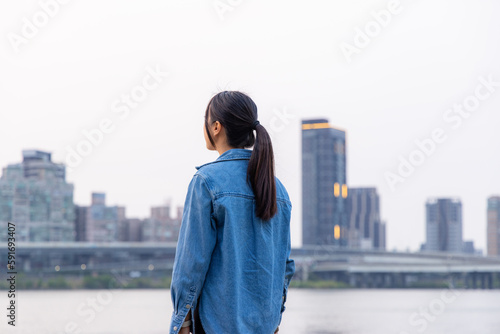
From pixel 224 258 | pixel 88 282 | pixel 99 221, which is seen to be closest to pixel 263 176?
pixel 224 258

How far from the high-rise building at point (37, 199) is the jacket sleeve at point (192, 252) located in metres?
50.7

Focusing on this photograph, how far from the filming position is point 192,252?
196 cm

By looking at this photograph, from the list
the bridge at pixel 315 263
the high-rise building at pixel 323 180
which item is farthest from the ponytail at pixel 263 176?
the high-rise building at pixel 323 180

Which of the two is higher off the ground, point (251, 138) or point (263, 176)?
point (251, 138)

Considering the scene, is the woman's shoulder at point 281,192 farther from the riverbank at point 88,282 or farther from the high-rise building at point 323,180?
the high-rise building at point 323,180

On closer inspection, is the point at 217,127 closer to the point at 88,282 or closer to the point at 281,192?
the point at 281,192

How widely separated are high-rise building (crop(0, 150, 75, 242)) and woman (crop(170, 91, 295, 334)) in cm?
5064

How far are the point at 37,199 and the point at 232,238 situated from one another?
189 feet

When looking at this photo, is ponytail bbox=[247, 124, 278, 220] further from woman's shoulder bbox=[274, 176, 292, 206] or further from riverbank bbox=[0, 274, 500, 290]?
riverbank bbox=[0, 274, 500, 290]

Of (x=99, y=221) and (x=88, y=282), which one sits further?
(x=99, y=221)

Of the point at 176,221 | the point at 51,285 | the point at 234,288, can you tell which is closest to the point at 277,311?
the point at 234,288

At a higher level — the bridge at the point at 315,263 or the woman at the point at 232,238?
the woman at the point at 232,238

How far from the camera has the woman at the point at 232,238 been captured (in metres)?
1.97

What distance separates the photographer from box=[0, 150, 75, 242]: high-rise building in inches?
2099
